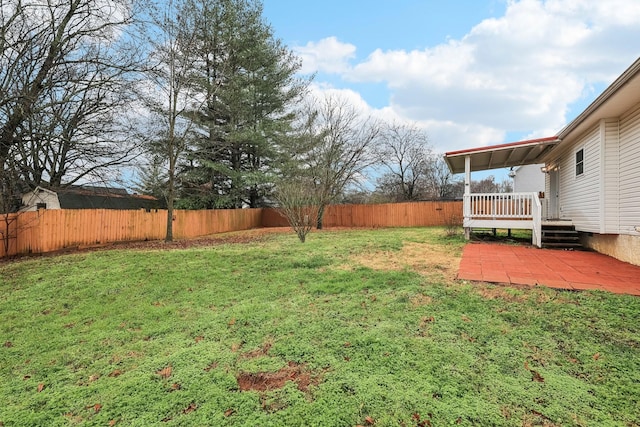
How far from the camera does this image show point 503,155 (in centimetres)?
1001

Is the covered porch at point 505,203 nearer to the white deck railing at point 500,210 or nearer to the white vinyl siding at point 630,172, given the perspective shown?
the white deck railing at point 500,210

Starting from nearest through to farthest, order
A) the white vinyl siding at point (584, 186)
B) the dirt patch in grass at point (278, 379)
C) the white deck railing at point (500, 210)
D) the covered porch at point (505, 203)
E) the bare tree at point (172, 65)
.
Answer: the dirt patch in grass at point (278, 379), the white vinyl siding at point (584, 186), the covered porch at point (505, 203), the white deck railing at point (500, 210), the bare tree at point (172, 65)

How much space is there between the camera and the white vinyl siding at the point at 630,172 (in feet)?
17.9

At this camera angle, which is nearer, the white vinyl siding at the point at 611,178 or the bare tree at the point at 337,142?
the white vinyl siding at the point at 611,178

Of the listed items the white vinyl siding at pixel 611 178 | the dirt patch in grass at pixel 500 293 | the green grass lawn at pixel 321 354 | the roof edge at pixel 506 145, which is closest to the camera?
the green grass lawn at pixel 321 354

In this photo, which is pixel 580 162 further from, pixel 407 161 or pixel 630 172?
pixel 407 161

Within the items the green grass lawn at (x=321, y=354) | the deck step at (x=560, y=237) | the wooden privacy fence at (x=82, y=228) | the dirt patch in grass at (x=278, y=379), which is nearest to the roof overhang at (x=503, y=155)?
the deck step at (x=560, y=237)

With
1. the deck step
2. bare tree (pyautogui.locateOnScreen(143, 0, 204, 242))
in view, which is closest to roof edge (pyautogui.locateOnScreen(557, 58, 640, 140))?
the deck step

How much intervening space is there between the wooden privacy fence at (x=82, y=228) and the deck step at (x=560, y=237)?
13.9 m

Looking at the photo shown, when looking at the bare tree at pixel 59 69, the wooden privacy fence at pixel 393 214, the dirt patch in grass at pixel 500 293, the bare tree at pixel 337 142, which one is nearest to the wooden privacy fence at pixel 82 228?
the bare tree at pixel 59 69

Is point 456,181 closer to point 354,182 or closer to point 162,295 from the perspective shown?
point 354,182

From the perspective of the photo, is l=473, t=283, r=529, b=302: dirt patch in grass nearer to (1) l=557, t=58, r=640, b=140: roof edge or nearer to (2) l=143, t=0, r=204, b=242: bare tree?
(1) l=557, t=58, r=640, b=140: roof edge

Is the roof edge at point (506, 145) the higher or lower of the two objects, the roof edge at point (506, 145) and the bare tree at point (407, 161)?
the lower

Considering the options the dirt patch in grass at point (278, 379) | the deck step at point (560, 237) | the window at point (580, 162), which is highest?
the window at point (580, 162)
